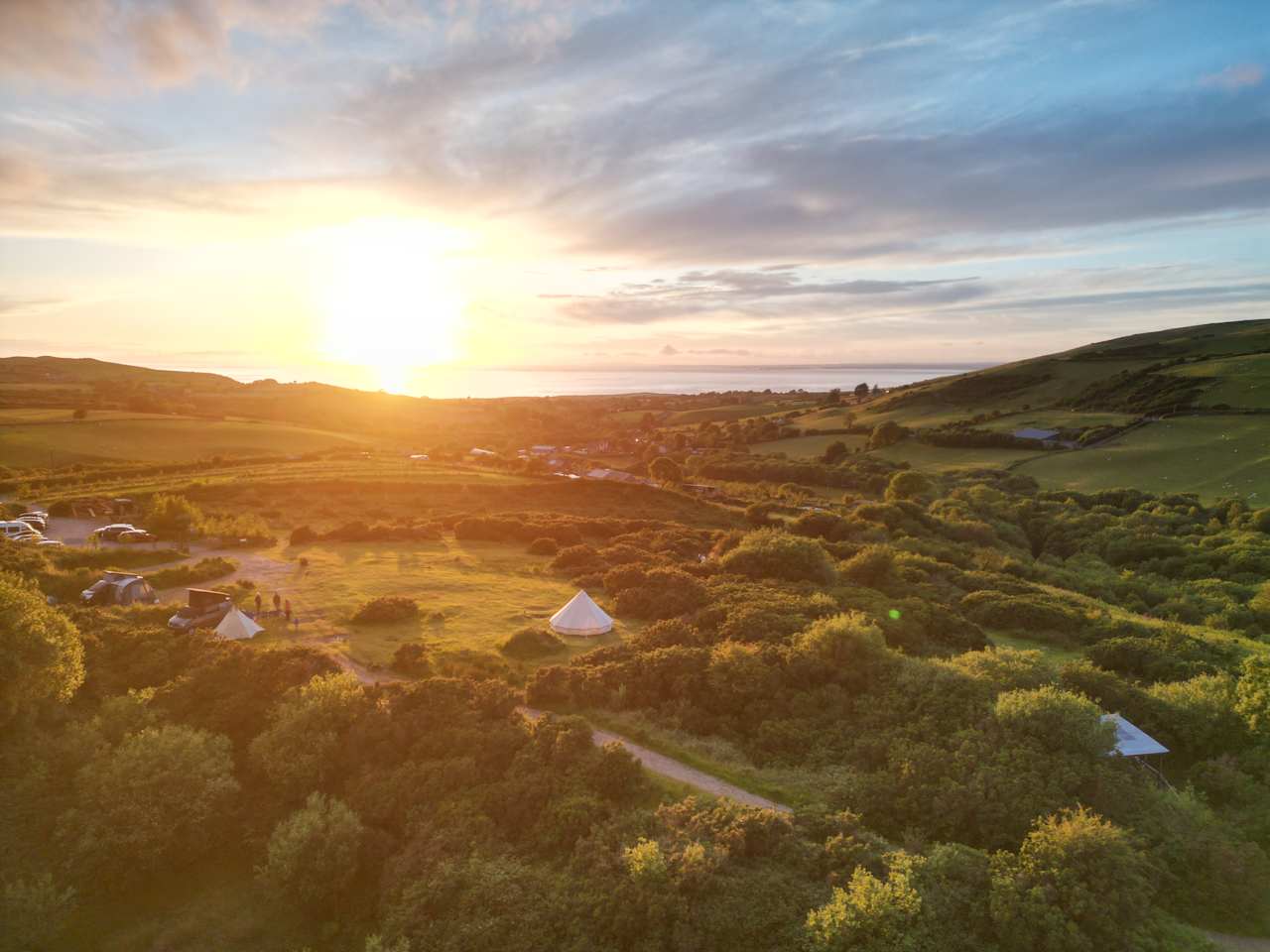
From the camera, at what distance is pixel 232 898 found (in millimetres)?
18156

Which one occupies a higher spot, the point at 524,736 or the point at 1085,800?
the point at 524,736

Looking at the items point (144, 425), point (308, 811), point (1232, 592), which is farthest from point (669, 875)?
point (144, 425)

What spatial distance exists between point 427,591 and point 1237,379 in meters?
126

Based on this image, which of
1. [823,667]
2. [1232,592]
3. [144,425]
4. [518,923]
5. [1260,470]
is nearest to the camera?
[518,923]

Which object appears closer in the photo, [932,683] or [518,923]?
[518,923]

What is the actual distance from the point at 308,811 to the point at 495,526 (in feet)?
117

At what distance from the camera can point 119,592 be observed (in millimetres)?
33312

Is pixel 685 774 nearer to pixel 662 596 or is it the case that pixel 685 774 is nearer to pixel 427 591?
pixel 662 596

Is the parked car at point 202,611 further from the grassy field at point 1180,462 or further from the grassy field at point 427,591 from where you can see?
the grassy field at point 1180,462

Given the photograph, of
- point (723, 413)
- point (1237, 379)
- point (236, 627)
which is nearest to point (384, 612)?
point (236, 627)

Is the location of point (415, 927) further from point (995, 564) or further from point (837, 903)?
point (995, 564)

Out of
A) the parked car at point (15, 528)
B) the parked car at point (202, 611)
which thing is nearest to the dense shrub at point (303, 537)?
the parked car at point (15, 528)

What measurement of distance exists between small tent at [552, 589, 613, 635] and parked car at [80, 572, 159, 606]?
66.4 ft

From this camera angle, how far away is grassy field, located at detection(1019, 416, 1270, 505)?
225 feet
